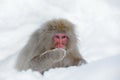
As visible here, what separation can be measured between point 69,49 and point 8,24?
293 centimetres

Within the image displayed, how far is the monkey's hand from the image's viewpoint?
25.4ft

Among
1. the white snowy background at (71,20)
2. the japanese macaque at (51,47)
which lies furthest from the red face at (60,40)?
the white snowy background at (71,20)

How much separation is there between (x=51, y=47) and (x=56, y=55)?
326mm

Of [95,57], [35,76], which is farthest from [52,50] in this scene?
[35,76]

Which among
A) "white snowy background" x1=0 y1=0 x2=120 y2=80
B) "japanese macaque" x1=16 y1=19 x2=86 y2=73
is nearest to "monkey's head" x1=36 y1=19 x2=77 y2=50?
"japanese macaque" x1=16 y1=19 x2=86 y2=73

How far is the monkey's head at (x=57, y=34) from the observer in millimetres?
8000

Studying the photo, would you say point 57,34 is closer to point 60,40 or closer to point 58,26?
point 58,26

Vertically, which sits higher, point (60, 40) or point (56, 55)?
point (60, 40)

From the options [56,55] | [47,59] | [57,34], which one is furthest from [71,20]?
[56,55]

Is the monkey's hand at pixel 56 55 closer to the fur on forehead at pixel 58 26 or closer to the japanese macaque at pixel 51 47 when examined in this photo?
the japanese macaque at pixel 51 47

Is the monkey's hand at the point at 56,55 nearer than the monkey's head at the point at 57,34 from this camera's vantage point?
Yes

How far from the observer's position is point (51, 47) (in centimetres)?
805

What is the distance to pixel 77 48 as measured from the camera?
8.43 meters

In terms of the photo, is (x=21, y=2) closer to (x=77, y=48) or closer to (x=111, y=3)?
(x=111, y=3)
